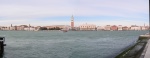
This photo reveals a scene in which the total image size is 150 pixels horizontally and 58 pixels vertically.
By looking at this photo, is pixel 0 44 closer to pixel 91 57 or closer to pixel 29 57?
pixel 29 57

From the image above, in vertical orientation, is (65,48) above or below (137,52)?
below

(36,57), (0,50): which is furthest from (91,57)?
(0,50)

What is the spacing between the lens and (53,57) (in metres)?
28.9

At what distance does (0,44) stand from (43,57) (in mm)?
5135

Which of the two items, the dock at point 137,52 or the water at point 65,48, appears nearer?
the dock at point 137,52

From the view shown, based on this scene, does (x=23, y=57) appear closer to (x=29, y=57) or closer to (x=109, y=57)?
(x=29, y=57)

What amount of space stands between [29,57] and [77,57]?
5266 mm

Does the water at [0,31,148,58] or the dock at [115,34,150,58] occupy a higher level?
the dock at [115,34,150,58]

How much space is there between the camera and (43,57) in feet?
95.8

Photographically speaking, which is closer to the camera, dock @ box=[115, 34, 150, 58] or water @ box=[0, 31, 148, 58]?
dock @ box=[115, 34, 150, 58]

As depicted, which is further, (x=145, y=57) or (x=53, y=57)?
(x=53, y=57)

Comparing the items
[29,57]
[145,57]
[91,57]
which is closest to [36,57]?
[29,57]

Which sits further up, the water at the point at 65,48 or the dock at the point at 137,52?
the dock at the point at 137,52

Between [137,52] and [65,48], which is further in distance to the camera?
[65,48]
